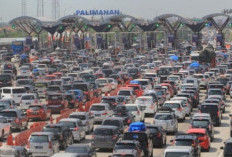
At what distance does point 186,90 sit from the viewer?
165ft

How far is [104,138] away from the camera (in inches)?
1266

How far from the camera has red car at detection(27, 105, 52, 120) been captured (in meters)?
42.5

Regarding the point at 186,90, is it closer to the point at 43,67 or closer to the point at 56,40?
the point at 43,67

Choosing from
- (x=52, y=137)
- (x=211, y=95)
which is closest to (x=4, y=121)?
(x=52, y=137)

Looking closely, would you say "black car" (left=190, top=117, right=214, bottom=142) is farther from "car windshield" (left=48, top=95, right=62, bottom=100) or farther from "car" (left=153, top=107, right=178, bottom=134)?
"car windshield" (left=48, top=95, right=62, bottom=100)

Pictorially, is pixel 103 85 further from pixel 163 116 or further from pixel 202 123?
pixel 202 123

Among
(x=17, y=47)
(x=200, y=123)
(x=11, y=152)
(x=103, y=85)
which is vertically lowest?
(x=17, y=47)


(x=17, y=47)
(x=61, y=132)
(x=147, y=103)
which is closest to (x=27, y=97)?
(x=147, y=103)

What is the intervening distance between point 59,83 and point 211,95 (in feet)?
47.2

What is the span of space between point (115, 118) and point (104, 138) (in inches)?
132

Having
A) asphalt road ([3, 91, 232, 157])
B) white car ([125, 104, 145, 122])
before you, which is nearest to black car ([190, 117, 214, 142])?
asphalt road ([3, 91, 232, 157])

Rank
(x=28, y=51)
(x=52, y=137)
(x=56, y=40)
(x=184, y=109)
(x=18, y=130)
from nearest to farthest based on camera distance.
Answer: (x=52, y=137) < (x=18, y=130) < (x=184, y=109) < (x=28, y=51) < (x=56, y=40)

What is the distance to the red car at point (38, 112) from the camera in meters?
42.5

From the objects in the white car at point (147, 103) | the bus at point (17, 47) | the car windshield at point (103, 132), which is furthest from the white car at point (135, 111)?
the bus at point (17, 47)
